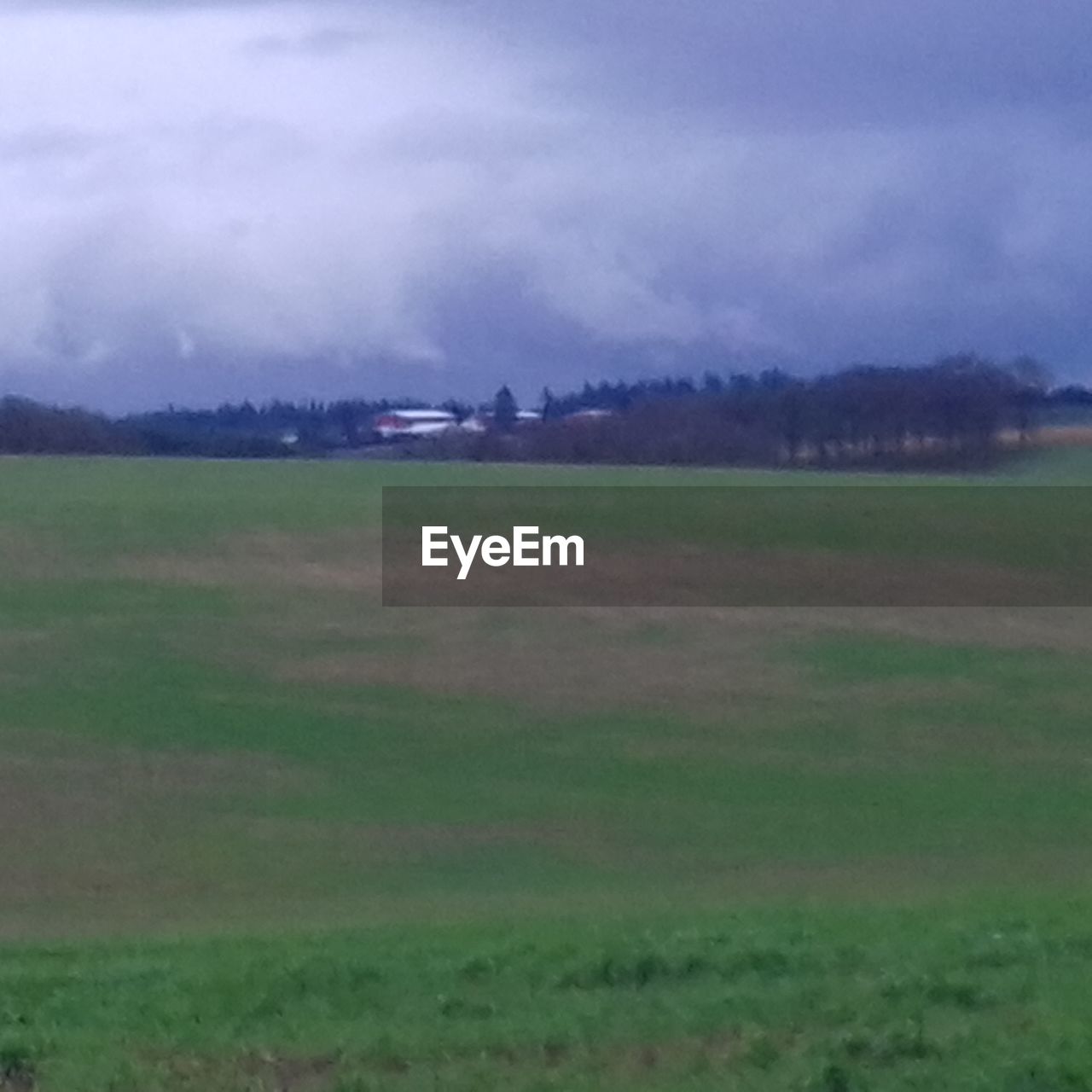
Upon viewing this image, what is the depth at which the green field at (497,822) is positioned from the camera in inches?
260

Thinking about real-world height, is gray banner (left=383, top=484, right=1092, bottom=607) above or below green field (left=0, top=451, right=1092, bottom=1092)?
above

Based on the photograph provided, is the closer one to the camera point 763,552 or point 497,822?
point 497,822

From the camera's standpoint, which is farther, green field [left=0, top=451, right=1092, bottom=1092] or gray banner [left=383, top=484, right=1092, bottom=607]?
gray banner [left=383, top=484, right=1092, bottom=607]

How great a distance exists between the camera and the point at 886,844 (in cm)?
A: 1672

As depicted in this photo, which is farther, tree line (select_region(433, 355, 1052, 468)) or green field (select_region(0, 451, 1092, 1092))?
tree line (select_region(433, 355, 1052, 468))

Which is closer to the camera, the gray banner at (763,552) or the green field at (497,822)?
the green field at (497,822)

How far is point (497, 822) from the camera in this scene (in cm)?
1823

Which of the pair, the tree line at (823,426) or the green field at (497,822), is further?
the tree line at (823,426)

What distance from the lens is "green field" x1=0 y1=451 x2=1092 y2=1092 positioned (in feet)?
21.7

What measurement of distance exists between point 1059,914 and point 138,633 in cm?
2348

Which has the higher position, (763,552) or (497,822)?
(763,552)

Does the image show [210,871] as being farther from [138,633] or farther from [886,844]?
[138,633]

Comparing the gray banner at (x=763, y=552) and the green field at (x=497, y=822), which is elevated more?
the gray banner at (x=763, y=552)

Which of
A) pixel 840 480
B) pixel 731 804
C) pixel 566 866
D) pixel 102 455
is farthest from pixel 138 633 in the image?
pixel 102 455
